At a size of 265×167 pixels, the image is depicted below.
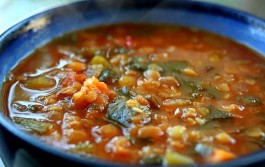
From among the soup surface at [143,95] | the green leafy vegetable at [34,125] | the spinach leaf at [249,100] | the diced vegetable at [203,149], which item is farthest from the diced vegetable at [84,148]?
the spinach leaf at [249,100]

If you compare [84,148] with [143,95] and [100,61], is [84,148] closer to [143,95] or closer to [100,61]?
[143,95]

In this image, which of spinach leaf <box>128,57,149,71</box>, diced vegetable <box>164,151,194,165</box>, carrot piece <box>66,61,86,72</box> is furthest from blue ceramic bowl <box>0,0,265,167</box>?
diced vegetable <box>164,151,194,165</box>

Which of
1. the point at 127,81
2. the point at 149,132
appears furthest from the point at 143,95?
the point at 149,132

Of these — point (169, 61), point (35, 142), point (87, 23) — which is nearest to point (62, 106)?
point (35, 142)

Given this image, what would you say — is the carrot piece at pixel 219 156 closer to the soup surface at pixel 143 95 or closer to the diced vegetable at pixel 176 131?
the soup surface at pixel 143 95

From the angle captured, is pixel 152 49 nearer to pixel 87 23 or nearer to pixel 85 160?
pixel 87 23

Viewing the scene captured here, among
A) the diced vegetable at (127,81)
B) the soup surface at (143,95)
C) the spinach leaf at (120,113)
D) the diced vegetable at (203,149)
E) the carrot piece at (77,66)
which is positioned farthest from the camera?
the carrot piece at (77,66)

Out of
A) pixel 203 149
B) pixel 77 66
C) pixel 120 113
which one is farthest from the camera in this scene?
pixel 77 66

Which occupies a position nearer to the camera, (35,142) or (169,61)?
(35,142)
